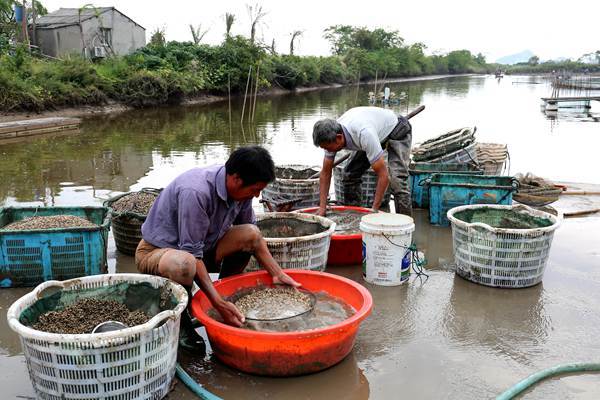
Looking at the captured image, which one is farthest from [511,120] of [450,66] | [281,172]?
[450,66]

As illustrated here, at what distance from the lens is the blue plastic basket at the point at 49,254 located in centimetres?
360

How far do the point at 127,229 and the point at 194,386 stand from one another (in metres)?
2.13

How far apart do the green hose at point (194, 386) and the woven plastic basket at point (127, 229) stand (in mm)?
1757

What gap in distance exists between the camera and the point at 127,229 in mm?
4312

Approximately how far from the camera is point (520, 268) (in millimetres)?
3727

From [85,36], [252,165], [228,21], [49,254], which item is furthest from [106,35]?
[252,165]

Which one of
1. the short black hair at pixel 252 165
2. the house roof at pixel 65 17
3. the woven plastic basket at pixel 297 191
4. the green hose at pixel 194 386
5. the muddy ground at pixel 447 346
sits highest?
the house roof at pixel 65 17

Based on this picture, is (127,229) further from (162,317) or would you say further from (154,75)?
(154,75)

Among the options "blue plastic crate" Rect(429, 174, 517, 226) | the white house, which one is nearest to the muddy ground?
"blue plastic crate" Rect(429, 174, 517, 226)

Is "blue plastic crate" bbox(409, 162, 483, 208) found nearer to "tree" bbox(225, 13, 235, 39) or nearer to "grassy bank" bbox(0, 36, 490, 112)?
"grassy bank" bbox(0, 36, 490, 112)

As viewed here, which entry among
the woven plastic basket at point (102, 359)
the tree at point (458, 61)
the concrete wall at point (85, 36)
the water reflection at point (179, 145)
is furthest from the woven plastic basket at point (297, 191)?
the tree at point (458, 61)

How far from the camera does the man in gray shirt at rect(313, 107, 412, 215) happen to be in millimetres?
4324

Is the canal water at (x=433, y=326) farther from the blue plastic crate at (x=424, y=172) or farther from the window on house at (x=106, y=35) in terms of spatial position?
the window on house at (x=106, y=35)

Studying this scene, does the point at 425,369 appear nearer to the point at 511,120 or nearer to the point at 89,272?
the point at 89,272
